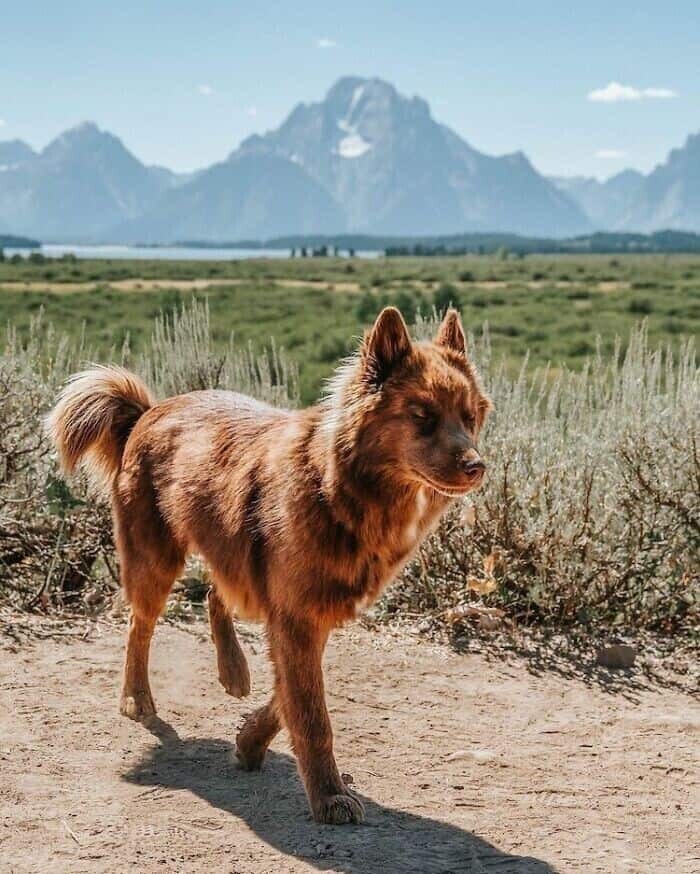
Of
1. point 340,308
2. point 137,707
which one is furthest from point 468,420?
point 340,308

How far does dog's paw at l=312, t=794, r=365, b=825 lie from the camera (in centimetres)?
442

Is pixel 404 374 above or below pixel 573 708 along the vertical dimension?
above

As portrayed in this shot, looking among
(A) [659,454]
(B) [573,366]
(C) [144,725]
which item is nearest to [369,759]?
(C) [144,725]

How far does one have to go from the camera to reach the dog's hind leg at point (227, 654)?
→ 18.0 ft

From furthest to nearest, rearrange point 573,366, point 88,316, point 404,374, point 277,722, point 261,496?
point 88,316, point 573,366, point 277,722, point 261,496, point 404,374

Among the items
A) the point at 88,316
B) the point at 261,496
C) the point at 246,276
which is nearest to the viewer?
the point at 261,496

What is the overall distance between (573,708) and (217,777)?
209 cm

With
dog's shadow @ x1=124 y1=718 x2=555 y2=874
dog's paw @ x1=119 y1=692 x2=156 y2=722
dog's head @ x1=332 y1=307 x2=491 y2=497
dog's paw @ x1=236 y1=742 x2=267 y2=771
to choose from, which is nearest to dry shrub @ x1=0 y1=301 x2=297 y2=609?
dog's paw @ x1=119 y1=692 x2=156 y2=722

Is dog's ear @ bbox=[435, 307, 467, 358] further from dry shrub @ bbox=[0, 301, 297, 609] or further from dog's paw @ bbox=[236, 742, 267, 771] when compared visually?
dry shrub @ bbox=[0, 301, 297, 609]

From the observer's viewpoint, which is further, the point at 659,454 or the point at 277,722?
the point at 659,454

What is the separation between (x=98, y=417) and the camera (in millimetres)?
5688

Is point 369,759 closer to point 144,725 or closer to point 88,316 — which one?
point 144,725

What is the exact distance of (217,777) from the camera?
16.4 ft

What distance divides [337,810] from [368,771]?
711 millimetres
